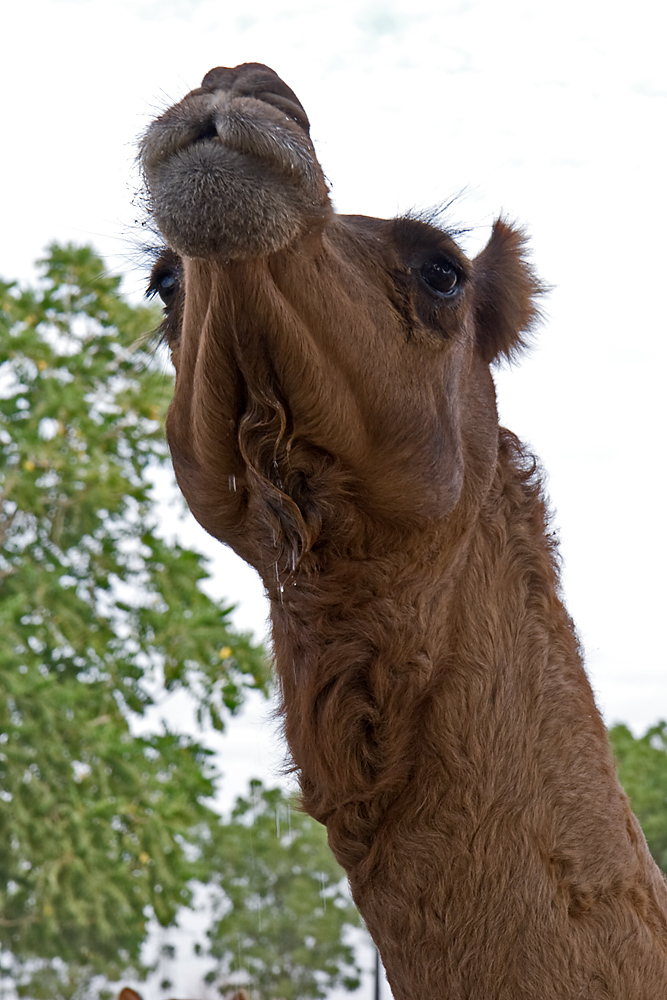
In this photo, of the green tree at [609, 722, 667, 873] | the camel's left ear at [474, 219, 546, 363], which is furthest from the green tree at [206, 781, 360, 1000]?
the camel's left ear at [474, 219, 546, 363]

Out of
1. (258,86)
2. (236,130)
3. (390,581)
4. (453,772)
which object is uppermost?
(258,86)

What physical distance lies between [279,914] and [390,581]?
2366 cm

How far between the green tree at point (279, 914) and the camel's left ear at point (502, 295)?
798 inches

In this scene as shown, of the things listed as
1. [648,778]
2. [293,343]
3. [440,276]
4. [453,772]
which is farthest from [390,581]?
[648,778]

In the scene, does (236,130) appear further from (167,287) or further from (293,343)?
(167,287)

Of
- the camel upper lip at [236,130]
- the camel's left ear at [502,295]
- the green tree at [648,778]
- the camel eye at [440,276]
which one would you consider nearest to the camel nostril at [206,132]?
the camel upper lip at [236,130]

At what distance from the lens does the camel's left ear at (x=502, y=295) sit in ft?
10.7

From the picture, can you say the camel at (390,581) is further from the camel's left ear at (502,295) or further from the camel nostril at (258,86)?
the camel's left ear at (502,295)

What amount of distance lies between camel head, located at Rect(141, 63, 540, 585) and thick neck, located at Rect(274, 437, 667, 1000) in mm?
183

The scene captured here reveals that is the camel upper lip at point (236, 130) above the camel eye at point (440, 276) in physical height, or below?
below

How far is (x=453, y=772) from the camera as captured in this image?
8.21ft

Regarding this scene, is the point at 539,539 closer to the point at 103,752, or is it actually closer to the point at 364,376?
the point at 364,376

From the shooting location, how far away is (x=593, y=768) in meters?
2.60

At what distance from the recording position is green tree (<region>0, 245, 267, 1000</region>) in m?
10.5
